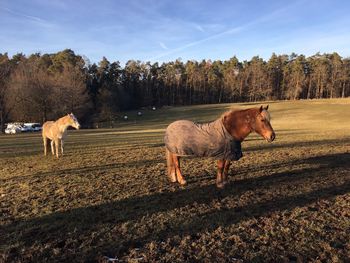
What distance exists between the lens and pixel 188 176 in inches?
377

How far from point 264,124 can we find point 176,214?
311 cm

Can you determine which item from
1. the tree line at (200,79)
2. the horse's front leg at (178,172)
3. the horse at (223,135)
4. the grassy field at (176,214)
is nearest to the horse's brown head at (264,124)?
the horse at (223,135)

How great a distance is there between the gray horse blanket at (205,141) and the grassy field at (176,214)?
91 cm

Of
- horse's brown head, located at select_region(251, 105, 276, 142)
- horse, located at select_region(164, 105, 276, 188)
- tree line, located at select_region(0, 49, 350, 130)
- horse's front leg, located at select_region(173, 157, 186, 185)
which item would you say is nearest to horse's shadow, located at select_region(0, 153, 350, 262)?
horse's front leg, located at select_region(173, 157, 186, 185)

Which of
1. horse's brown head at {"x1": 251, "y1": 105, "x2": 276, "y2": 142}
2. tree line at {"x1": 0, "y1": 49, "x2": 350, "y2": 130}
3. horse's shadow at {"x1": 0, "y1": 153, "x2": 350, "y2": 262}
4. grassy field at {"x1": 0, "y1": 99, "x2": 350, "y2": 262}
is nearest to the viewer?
grassy field at {"x1": 0, "y1": 99, "x2": 350, "y2": 262}

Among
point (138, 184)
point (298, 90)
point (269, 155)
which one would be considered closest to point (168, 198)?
point (138, 184)

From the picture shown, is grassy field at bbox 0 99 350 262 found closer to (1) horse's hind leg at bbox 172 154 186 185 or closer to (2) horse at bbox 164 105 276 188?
(1) horse's hind leg at bbox 172 154 186 185

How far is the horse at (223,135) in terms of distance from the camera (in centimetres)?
776

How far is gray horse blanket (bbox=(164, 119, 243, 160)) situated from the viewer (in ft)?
25.5

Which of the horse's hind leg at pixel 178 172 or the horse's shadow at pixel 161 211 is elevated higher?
the horse's hind leg at pixel 178 172

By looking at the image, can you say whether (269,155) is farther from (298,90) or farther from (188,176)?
(298,90)

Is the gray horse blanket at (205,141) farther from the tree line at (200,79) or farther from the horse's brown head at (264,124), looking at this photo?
the tree line at (200,79)

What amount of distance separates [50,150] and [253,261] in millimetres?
13383

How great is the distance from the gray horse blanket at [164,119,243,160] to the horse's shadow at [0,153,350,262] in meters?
0.91
